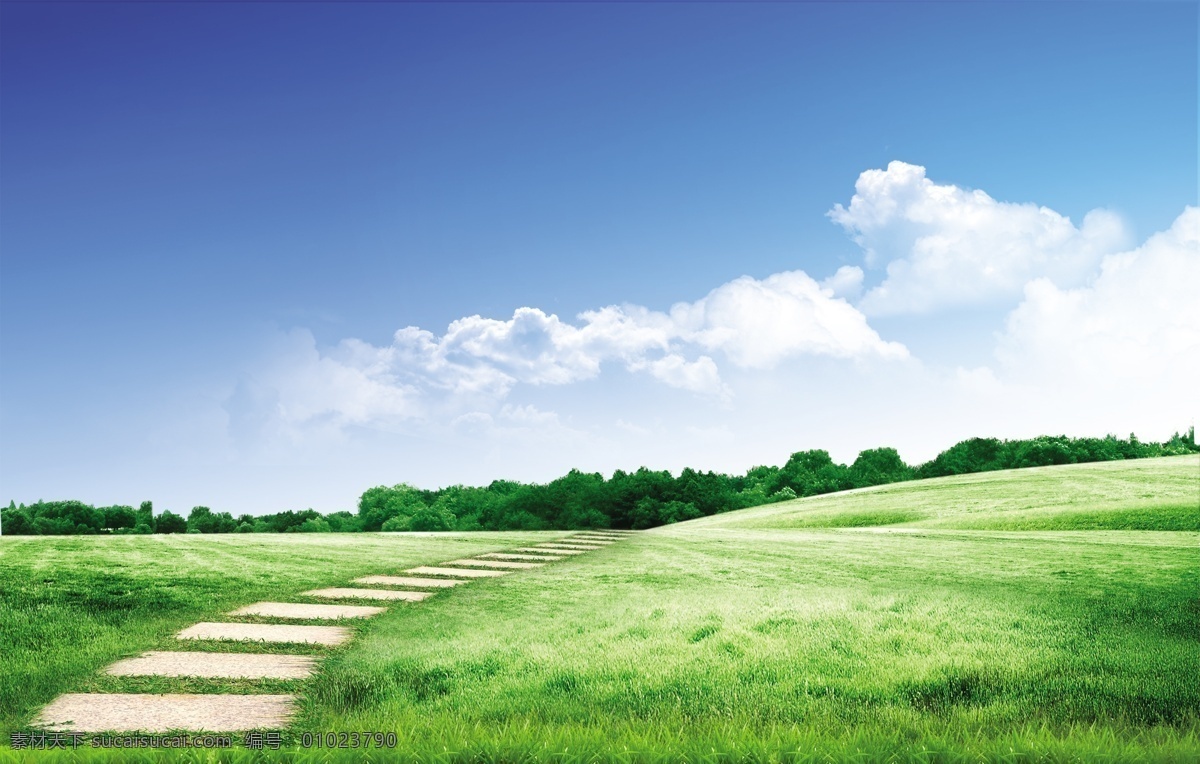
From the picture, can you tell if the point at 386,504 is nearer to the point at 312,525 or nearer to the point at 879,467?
the point at 312,525

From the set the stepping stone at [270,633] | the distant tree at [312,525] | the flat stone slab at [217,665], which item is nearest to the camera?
the flat stone slab at [217,665]

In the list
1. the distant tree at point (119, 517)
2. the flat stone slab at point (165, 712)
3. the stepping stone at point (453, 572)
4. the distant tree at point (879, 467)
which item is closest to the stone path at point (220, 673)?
the flat stone slab at point (165, 712)

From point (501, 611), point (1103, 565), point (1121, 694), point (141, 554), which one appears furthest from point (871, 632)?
point (141, 554)

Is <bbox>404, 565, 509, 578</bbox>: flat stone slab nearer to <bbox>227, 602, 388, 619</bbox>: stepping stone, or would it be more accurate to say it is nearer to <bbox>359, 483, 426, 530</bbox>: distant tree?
<bbox>227, 602, 388, 619</bbox>: stepping stone

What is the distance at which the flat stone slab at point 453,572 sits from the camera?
1021 centimetres

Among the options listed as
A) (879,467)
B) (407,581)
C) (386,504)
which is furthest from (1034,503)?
(386,504)

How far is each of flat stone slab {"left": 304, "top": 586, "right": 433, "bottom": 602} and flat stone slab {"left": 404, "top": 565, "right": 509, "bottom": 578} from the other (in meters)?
1.64

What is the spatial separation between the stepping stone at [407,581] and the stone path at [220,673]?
0.83 metres

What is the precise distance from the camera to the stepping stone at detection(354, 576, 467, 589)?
29.8 ft

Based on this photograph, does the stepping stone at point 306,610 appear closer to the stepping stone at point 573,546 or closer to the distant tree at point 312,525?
the stepping stone at point 573,546

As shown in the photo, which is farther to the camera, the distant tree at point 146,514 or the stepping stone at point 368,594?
the distant tree at point 146,514

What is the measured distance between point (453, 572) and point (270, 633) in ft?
15.3

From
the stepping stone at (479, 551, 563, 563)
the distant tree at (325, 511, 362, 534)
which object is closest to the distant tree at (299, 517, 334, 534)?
the distant tree at (325, 511, 362, 534)

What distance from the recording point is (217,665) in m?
4.87
